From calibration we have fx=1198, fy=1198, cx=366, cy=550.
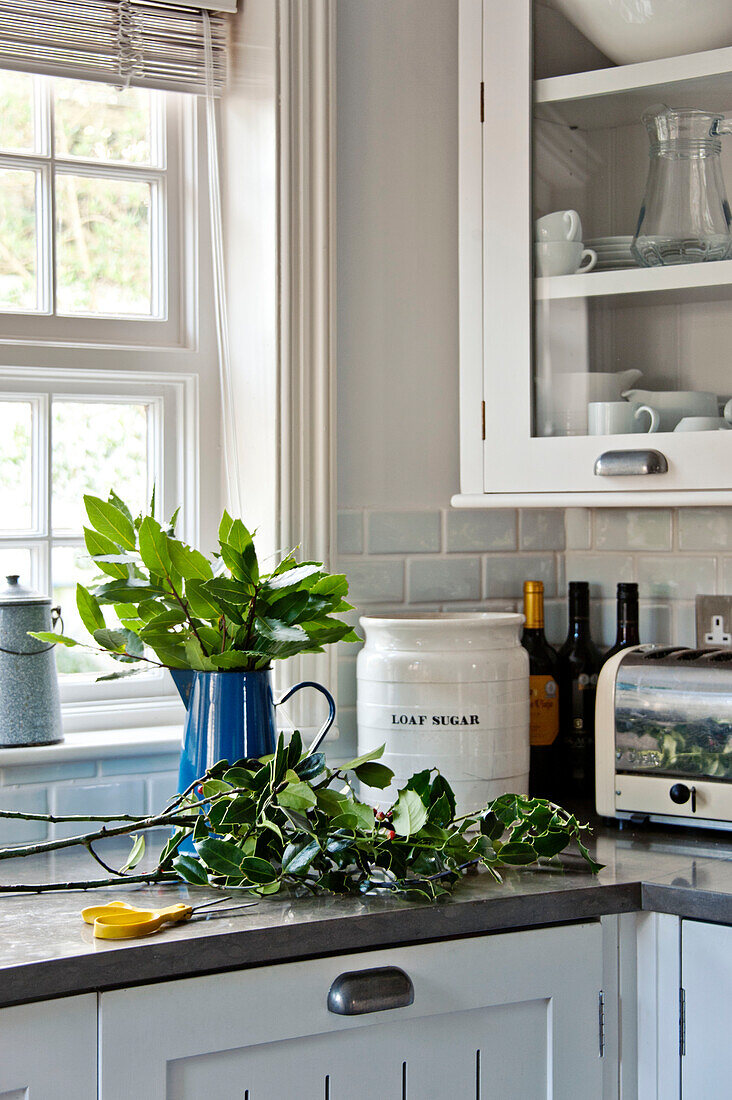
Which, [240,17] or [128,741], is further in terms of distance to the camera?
[240,17]

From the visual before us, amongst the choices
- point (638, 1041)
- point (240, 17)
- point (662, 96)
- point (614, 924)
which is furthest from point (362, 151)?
point (638, 1041)

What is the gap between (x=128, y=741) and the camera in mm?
1885

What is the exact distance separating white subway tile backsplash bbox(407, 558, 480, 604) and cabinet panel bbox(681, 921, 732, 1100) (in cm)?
79

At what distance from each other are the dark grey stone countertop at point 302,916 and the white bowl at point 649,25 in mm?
Result: 1207

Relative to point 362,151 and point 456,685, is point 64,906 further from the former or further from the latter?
point 362,151

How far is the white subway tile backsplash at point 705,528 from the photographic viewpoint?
2.07 m

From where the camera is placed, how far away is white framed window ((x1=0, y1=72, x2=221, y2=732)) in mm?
1999

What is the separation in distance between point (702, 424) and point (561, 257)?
0.36 m

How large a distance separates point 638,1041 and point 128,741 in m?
0.87

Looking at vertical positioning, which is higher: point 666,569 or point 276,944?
point 666,569

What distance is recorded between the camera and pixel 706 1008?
1.47 metres

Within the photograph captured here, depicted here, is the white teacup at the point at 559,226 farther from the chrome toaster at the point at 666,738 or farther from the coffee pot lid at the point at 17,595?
the coffee pot lid at the point at 17,595

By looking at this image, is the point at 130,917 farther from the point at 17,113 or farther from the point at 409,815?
the point at 17,113

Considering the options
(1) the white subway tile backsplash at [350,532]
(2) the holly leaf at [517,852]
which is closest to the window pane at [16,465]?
(1) the white subway tile backsplash at [350,532]
